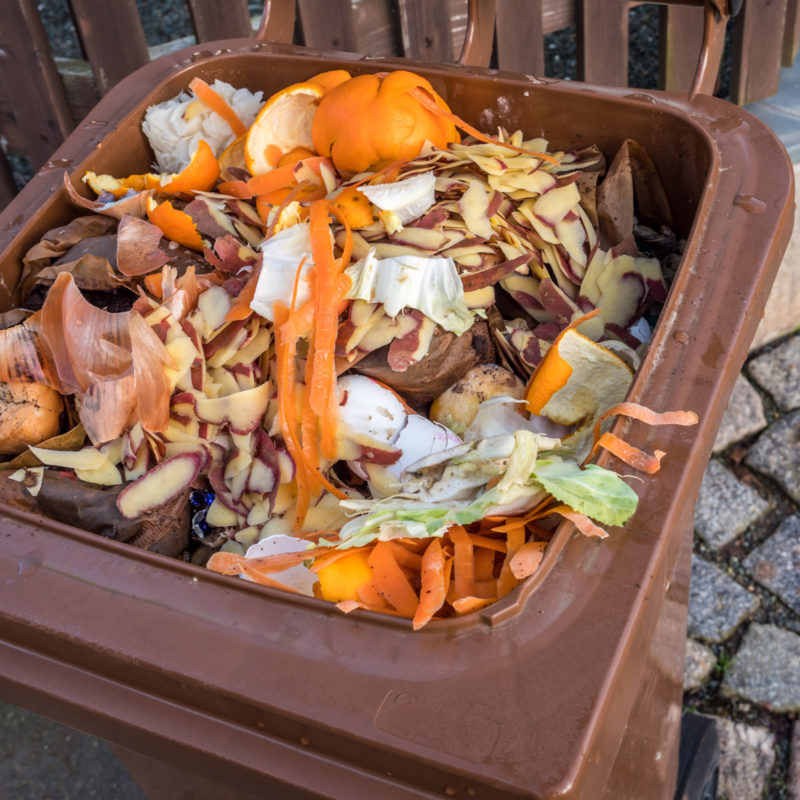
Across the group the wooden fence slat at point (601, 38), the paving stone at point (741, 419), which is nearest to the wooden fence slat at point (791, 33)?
the wooden fence slat at point (601, 38)

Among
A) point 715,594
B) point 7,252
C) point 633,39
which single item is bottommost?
point 715,594

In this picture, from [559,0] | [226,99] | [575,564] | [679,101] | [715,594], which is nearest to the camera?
[575,564]

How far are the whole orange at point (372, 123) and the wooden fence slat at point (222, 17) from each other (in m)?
0.98

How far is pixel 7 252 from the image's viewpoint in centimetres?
123

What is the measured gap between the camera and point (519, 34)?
7.36ft

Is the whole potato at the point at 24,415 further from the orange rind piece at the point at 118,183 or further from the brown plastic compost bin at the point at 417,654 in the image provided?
the orange rind piece at the point at 118,183

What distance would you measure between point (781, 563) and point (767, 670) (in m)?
0.25

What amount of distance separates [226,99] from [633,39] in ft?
7.41

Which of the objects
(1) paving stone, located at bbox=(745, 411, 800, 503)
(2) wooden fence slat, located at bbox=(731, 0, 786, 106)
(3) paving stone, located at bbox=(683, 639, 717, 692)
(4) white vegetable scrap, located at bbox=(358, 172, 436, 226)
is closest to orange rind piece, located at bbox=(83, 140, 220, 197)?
(4) white vegetable scrap, located at bbox=(358, 172, 436, 226)

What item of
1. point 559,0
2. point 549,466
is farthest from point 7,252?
point 559,0

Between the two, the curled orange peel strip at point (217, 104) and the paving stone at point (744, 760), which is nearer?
the curled orange peel strip at point (217, 104)

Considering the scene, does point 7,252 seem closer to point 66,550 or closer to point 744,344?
point 66,550

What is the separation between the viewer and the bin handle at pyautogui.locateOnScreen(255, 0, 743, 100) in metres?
1.21

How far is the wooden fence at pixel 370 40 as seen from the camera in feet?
6.82
